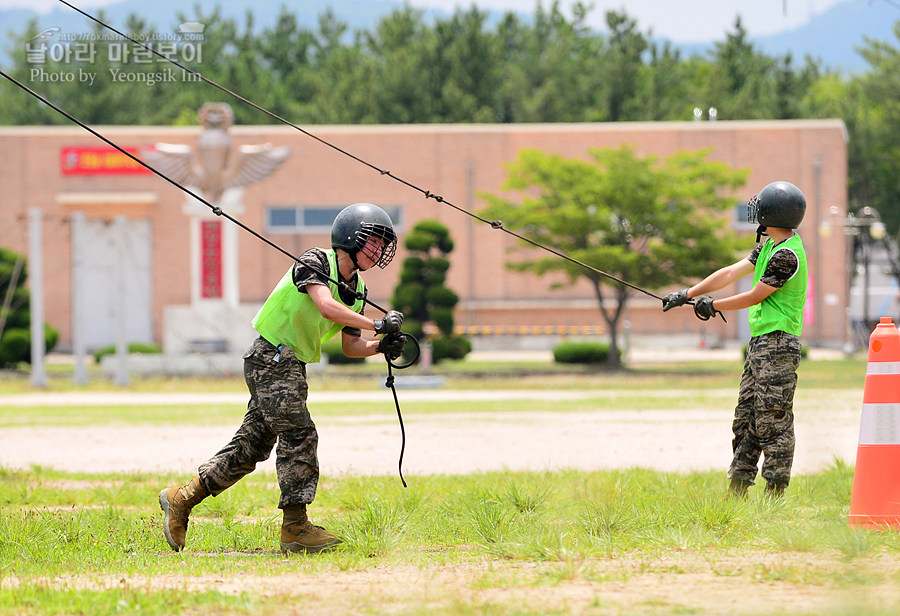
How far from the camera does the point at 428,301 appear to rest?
32938 mm

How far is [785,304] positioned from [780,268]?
0.24 m

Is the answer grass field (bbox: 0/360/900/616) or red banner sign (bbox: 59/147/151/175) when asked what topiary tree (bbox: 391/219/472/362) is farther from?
grass field (bbox: 0/360/900/616)

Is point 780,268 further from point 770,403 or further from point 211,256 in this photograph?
point 211,256

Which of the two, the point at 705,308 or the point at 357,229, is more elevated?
the point at 357,229

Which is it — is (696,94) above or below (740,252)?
above

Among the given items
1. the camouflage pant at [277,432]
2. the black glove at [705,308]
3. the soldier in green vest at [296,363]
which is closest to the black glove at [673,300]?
the black glove at [705,308]

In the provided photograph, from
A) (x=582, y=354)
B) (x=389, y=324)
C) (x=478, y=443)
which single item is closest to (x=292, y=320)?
(x=389, y=324)

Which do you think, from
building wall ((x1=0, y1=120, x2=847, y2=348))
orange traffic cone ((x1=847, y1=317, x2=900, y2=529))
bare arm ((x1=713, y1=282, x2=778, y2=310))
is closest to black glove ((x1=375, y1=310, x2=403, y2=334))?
bare arm ((x1=713, y1=282, x2=778, y2=310))

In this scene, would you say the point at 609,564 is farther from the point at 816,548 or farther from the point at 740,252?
the point at 740,252

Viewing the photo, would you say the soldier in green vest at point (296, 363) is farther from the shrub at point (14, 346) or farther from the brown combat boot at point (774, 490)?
the shrub at point (14, 346)

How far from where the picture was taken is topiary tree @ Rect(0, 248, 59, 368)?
32.6 m

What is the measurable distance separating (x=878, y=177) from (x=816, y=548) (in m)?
57.6

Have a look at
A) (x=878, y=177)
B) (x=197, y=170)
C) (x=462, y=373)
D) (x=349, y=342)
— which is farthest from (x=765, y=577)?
(x=878, y=177)

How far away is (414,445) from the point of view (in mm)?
14297
